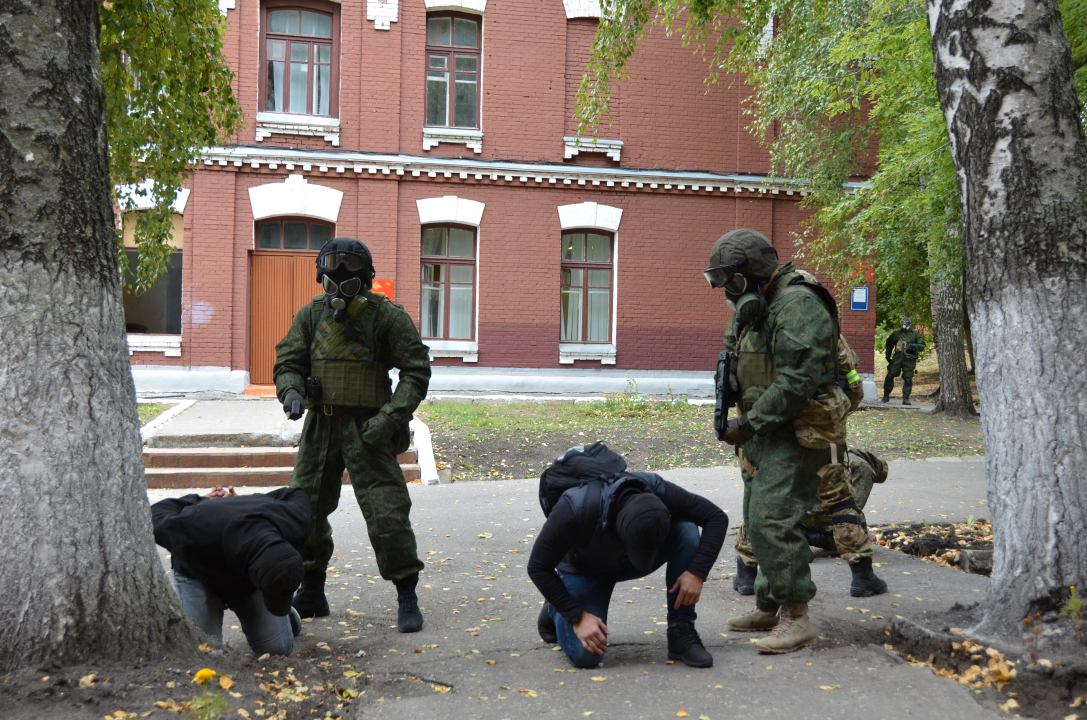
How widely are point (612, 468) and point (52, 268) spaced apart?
2315 millimetres

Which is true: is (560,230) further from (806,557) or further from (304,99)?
(806,557)

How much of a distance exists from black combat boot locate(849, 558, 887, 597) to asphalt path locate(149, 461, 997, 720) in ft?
0.19

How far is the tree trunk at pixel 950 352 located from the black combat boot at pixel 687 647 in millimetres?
12742

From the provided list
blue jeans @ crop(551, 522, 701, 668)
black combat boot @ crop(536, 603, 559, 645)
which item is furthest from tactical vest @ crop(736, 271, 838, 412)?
black combat boot @ crop(536, 603, 559, 645)

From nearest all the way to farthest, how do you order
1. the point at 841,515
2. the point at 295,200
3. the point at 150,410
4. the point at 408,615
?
the point at 408,615 → the point at 841,515 → the point at 150,410 → the point at 295,200

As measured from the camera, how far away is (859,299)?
16.7m

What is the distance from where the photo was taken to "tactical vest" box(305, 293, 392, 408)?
4.54 metres

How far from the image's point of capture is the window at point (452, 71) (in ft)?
51.3

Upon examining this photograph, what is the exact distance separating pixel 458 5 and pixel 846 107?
22.4 feet

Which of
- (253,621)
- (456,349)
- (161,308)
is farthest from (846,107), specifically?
(253,621)

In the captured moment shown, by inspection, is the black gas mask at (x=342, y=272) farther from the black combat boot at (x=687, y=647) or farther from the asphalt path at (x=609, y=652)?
the black combat boot at (x=687, y=647)

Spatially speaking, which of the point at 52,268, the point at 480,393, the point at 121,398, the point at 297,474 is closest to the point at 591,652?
the point at 297,474

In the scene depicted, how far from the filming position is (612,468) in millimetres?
3838

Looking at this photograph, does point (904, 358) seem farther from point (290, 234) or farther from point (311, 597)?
point (311, 597)
